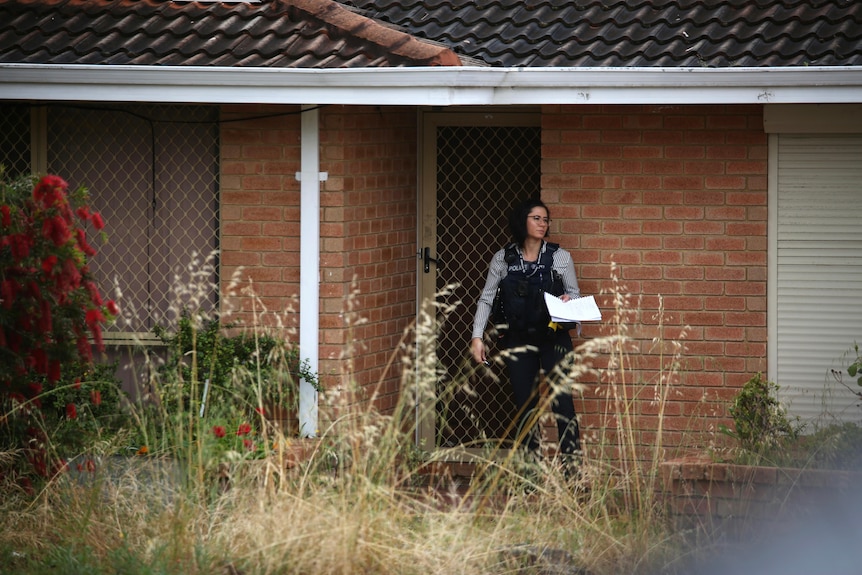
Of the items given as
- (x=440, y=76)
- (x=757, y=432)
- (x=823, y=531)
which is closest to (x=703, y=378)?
(x=757, y=432)

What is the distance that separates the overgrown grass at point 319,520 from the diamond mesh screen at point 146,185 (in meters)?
2.14

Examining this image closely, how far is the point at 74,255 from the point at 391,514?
6.55 ft

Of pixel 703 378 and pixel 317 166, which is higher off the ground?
pixel 317 166

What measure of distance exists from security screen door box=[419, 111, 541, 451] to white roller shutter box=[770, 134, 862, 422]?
6.38ft

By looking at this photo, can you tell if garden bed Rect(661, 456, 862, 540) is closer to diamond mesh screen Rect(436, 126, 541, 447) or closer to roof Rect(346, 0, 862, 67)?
roof Rect(346, 0, 862, 67)

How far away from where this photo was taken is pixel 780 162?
8305mm

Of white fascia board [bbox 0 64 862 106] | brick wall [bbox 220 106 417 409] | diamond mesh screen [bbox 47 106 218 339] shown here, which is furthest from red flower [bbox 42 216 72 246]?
diamond mesh screen [bbox 47 106 218 339]

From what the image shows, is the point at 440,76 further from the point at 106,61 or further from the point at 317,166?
the point at 106,61

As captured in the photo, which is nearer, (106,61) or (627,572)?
(627,572)

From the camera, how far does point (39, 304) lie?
6.29 metres

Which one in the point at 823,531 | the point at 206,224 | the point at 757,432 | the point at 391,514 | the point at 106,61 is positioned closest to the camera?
the point at 391,514

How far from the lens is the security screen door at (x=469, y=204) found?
9.41m

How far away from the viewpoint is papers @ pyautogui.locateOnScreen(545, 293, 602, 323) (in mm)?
7758

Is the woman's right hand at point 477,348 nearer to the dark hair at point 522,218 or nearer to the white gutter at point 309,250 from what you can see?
the dark hair at point 522,218
